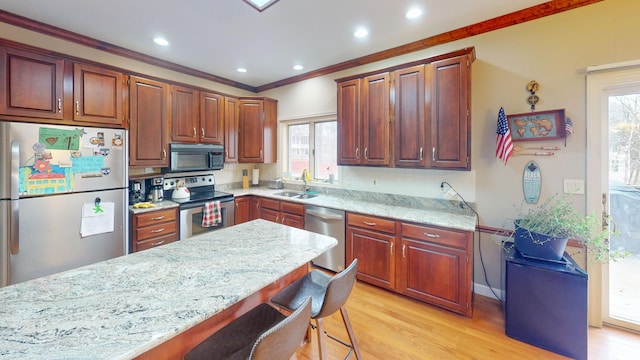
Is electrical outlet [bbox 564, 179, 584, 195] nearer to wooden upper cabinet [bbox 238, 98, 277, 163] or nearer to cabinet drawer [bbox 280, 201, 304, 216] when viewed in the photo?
cabinet drawer [bbox 280, 201, 304, 216]

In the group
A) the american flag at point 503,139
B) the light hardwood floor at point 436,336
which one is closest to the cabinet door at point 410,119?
the american flag at point 503,139

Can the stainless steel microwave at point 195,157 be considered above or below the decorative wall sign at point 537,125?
below

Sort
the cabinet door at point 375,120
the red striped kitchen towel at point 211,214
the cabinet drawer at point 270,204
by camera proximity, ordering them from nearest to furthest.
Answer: the cabinet door at point 375,120, the red striped kitchen towel at point 211,214, the cabinet drawer at point 270,204

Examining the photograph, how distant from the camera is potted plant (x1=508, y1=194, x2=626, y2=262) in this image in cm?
189

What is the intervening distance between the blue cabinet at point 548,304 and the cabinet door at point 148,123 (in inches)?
→ 154

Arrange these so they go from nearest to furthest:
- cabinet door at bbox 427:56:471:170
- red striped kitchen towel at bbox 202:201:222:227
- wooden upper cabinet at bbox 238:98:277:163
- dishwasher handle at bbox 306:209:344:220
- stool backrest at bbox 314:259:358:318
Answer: stool backrest at bbox 314:259:358:318 < cabinet door at bbox 427:56:471:170 < dishwasher handle at bbox 306:209:344:220 < red striped kitchen towel at bbox 202:201:222:227 < wooden upper cabinet at bbox 238:98:277:163

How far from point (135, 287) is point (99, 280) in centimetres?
21

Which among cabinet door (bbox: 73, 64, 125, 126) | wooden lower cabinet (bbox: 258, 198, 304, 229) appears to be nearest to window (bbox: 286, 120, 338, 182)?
wooden lower cabinet (bbox: 258, 198, 304, 229)

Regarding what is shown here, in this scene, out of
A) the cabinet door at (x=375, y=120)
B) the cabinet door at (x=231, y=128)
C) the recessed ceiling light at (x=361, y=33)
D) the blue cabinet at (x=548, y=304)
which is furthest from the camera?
the cabinet door at (x=231, y=128)

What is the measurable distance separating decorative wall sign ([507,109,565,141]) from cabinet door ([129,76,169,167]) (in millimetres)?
3924

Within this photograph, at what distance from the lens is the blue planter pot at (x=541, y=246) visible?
1961 mm

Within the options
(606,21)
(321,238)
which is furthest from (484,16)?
(321,238)

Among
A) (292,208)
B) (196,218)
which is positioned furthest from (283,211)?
(196,218)

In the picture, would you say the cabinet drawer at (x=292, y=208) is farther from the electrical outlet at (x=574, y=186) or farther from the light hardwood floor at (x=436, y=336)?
the electrical outlet at (x=574, y=186)
